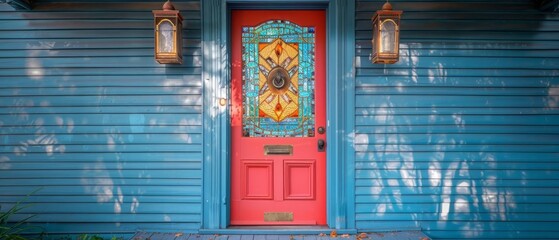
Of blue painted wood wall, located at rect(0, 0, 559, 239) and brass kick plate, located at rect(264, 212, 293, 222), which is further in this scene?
brass kick plate, located at rect(264, 212, 293, 222)

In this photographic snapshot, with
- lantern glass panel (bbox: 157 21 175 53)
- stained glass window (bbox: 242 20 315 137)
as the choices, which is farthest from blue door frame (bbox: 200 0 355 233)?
lantern glass panel (bbox: 157 21 175 53)

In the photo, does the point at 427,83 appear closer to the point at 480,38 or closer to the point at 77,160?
the point at 480,38

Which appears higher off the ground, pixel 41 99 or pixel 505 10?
pixel 505 10

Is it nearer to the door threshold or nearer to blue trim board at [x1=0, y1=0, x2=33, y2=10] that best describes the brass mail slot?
the door threshold

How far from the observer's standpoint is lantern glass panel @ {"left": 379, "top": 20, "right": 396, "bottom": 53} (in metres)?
3.76

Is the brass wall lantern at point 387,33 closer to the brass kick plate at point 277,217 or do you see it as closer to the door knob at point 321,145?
the door knob at point 321,145

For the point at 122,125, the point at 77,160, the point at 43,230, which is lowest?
the point at 43,230

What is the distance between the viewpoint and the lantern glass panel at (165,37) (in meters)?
3.75

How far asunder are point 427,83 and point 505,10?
1048 millimetres

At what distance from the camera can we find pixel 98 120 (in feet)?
13.3

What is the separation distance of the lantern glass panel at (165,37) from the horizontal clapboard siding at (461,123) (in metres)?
1.73

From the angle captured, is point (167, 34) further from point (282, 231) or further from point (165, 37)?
point (282, 231)

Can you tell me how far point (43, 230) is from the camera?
406 centimetres

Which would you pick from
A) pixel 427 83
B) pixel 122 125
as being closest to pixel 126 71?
pixel 122 125
